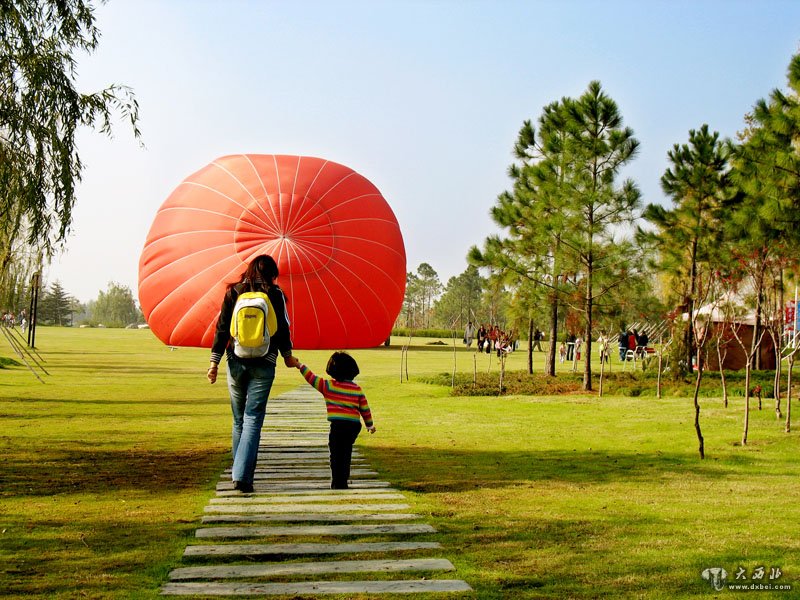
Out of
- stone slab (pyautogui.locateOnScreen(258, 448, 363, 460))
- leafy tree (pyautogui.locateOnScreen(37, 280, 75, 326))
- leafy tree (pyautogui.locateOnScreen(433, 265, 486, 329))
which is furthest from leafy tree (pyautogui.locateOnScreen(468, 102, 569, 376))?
leafy tree (pyautogui.locateOnScreen(37, 280, 75, 326))

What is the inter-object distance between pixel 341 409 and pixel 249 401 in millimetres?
877

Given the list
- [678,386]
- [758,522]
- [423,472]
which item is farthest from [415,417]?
[758,522]

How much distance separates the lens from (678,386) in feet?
64.3

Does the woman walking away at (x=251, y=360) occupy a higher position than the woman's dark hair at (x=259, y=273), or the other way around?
the woman's dark hair at (x=259, y=273)

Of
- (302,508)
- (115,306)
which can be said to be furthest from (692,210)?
(115,306)

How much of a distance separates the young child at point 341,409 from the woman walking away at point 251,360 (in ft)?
1.22

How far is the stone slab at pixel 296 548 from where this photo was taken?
16.8 feet

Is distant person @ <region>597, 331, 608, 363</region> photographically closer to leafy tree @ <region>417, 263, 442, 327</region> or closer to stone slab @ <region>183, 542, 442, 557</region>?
stone slab @ <region>183, 542, 442, 557</region>

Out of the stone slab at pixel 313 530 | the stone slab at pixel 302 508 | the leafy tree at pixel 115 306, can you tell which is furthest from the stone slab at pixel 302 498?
the leafy tree at pixel 115 306

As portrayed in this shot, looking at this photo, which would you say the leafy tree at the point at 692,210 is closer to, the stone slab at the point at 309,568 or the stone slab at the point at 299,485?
the stone slab at the point at 299,485

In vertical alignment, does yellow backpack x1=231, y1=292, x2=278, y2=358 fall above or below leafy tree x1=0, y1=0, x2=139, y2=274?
below

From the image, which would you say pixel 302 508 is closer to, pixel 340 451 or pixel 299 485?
pixel 340 451

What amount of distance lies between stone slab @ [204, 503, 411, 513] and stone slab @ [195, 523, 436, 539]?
Result: 22.3 inches

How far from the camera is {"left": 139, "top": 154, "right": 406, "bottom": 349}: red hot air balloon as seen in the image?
837 inches
